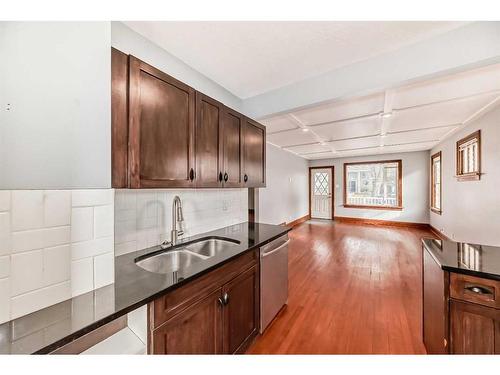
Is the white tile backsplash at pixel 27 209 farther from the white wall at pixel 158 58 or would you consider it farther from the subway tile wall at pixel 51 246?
the white wall at pixel 158 58

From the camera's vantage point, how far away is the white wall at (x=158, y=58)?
1452 millimetres

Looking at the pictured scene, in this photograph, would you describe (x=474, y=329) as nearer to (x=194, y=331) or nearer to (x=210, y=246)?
(x=194, y=331)

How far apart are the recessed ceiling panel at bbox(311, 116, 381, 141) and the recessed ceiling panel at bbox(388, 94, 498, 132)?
25cm

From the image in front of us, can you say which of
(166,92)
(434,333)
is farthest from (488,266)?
(166,92)

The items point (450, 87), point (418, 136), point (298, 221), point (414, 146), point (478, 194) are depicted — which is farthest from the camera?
point (298, 221)

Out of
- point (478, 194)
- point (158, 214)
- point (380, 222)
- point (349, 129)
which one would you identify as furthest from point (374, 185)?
point (158, 214)

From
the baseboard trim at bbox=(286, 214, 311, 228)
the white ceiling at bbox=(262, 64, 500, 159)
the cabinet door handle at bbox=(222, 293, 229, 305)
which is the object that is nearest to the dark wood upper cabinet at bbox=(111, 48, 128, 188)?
the cabinet door handle at bbox=(222, 293, 229, 305)

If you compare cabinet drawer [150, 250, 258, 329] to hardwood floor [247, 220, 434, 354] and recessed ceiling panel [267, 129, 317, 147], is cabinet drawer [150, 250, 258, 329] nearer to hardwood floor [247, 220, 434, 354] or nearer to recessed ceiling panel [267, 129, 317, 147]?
hardwood floor [247, 220, 434, 354]

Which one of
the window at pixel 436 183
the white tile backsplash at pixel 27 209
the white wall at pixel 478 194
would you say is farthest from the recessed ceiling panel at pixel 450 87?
the window at pixel 436 183

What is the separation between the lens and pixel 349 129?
382 centimetres

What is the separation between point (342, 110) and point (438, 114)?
156cm

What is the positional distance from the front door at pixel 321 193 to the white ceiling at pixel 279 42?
6.26m

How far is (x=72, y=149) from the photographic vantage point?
3.18ft
